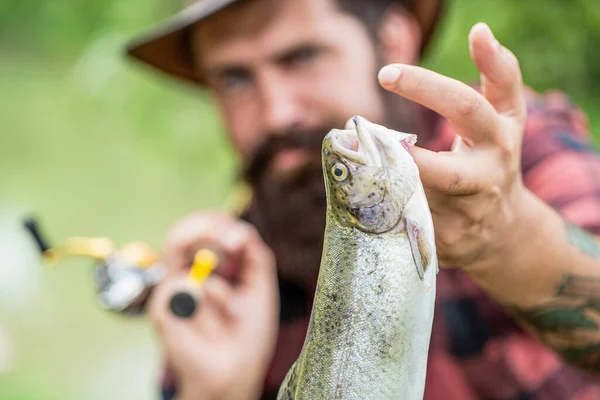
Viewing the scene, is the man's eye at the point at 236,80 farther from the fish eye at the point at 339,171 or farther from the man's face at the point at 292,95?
the fish eye at the point at 339,171

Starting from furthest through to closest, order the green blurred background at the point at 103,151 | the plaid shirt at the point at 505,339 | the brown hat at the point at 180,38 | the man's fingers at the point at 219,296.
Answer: the green blurred background at the point at 103,151 → the brown hat at the point at 180,38 → the plaid shirt at the point at 505,339 → the man's fingers at the point at 219,296

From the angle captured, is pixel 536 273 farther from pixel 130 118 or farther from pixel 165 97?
pixel 130 118

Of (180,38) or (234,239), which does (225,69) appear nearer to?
(180,38)

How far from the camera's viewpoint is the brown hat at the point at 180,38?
2.16m

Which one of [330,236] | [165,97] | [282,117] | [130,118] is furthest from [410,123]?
[130,118]

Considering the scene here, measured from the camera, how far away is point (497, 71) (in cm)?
98

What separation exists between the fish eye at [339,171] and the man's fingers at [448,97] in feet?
0.39

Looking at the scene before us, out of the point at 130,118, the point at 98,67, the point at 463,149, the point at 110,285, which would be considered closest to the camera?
the point at 463,149

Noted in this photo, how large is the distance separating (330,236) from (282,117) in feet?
3.78

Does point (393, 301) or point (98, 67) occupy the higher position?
point (393, 301)

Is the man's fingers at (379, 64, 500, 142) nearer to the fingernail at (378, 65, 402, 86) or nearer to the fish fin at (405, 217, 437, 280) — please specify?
the fingernail at (378, 65, 402, 86)

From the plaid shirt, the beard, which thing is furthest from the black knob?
the plaid shirt

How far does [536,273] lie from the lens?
116 cm

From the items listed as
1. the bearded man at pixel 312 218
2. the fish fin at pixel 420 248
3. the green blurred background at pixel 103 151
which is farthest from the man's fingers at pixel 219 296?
the green blurred background at pixel 103 151
